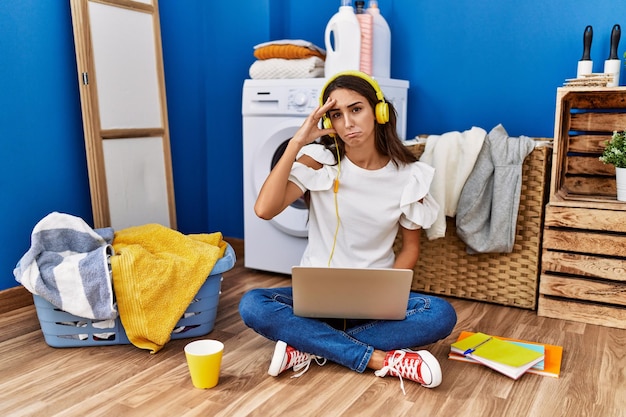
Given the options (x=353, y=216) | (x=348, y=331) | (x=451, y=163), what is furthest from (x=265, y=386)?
(x=451, y=163)

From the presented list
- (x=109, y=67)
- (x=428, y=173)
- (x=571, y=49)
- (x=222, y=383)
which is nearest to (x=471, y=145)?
(x=428, y=173)

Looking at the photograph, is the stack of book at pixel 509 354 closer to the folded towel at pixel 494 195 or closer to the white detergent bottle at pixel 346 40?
the folded towel at pixel 494 195

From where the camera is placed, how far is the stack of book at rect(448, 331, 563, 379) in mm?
1638

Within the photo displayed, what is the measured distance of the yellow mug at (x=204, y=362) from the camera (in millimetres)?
1515

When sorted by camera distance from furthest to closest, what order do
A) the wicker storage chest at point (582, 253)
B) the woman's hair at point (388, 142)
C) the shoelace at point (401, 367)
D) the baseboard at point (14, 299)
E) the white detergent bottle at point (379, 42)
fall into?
the white detergent bottle at point (379, 42), the baseboard at point (14, 299), the wicker storage chest at point (582, 253), the woman's hair at point (388, 142), the shoelace at point (401, 367)

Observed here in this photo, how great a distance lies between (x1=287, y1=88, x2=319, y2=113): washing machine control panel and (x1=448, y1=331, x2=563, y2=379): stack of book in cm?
106

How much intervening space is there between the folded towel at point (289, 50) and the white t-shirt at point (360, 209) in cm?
80

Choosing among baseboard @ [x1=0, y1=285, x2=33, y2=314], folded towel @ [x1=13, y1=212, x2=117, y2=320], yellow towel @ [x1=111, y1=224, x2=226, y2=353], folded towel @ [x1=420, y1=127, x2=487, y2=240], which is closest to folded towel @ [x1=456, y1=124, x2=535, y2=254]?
folded towel @ [x1=420, y1=127, x2=487, y2=240]

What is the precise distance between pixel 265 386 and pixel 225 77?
176 cm

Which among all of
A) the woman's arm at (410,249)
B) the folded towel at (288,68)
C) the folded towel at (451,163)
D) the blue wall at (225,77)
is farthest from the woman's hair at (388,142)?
the blue wall at (225,77)

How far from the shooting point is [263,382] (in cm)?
160

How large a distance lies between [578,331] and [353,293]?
0.92m

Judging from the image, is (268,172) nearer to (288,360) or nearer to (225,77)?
(225,77)

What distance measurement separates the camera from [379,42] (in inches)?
99.3
